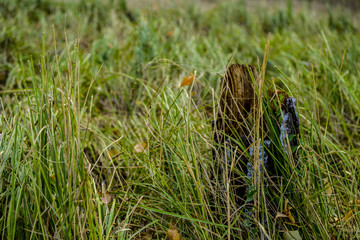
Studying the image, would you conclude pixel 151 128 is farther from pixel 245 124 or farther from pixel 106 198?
pixel 245 124

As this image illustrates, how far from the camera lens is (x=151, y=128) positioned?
66.4 inches

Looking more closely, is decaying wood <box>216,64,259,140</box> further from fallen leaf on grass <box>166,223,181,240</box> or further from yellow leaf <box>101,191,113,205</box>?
yellow leaf <box>101,191,113,205</box>

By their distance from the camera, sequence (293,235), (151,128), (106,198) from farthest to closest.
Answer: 1. (151,128)
2. (106,198)
3. (293,235)

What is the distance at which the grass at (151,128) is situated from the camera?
103 cm

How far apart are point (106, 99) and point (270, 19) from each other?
365cm

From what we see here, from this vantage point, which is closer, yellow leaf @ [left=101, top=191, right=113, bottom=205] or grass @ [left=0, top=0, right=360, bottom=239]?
grass @ [left=0, top=0, right=360, bottom=239]

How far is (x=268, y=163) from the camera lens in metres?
1.16

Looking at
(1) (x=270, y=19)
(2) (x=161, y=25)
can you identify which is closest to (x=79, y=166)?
(2) (x=161, y=25)

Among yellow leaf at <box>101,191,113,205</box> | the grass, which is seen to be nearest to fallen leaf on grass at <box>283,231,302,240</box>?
the grass

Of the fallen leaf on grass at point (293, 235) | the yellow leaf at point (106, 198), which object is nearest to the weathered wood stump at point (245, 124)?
the fallen leaf on grass at point (293, 235)

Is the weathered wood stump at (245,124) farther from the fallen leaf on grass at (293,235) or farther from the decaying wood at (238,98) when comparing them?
the fallen leaf on grass at (293,235)

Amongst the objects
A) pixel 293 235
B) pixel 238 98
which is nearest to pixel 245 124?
pixel 238 98

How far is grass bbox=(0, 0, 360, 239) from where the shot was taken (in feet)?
3.37

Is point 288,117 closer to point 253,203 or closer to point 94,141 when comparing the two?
point 253,203
